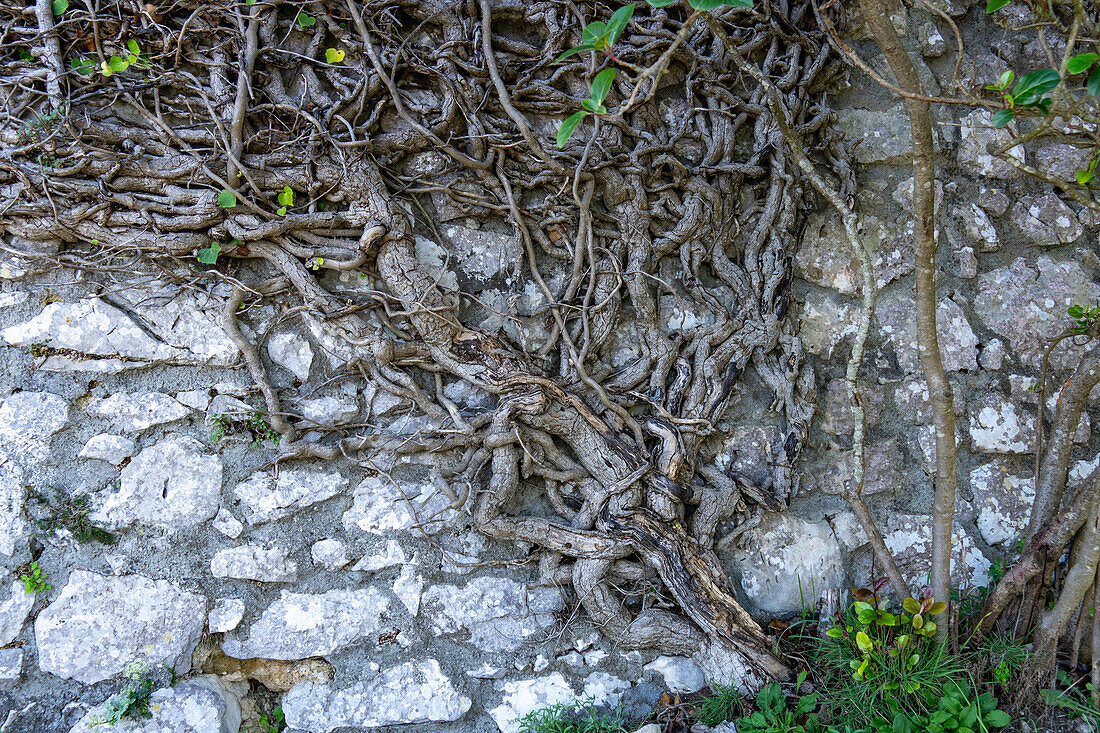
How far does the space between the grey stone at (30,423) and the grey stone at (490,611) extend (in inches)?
44.3

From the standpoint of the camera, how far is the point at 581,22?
2055mm

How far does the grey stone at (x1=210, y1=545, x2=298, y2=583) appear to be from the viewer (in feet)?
6.02

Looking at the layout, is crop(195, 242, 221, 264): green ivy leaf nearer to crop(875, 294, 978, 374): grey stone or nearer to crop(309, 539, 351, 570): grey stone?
crop(309, 539, 351, 570): grey stone

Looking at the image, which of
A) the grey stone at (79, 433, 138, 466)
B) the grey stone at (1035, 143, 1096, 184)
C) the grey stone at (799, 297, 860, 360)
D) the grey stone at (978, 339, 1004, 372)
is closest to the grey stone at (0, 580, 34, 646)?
the grey stone at (79, 433, 138, 466)

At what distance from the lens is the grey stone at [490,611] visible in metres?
1.94

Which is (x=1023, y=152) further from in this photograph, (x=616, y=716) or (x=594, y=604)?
(x=616, y=716)

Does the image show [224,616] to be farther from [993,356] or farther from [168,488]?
[993,356]

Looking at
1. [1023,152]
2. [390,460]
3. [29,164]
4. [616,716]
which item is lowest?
[616,716]

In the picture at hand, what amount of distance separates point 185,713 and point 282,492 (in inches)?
23.7

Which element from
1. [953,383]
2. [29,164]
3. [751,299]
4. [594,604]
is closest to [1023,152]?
[953,383]

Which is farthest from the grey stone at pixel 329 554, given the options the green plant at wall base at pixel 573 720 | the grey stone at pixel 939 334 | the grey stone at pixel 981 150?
the grey stone at pixel 981 150

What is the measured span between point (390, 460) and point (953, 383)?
6.15 feet

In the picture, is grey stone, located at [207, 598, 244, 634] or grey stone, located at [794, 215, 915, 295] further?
grey stone, located at [794, 215, 915, 295]

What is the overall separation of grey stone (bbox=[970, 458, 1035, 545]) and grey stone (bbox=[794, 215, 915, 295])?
72cm
